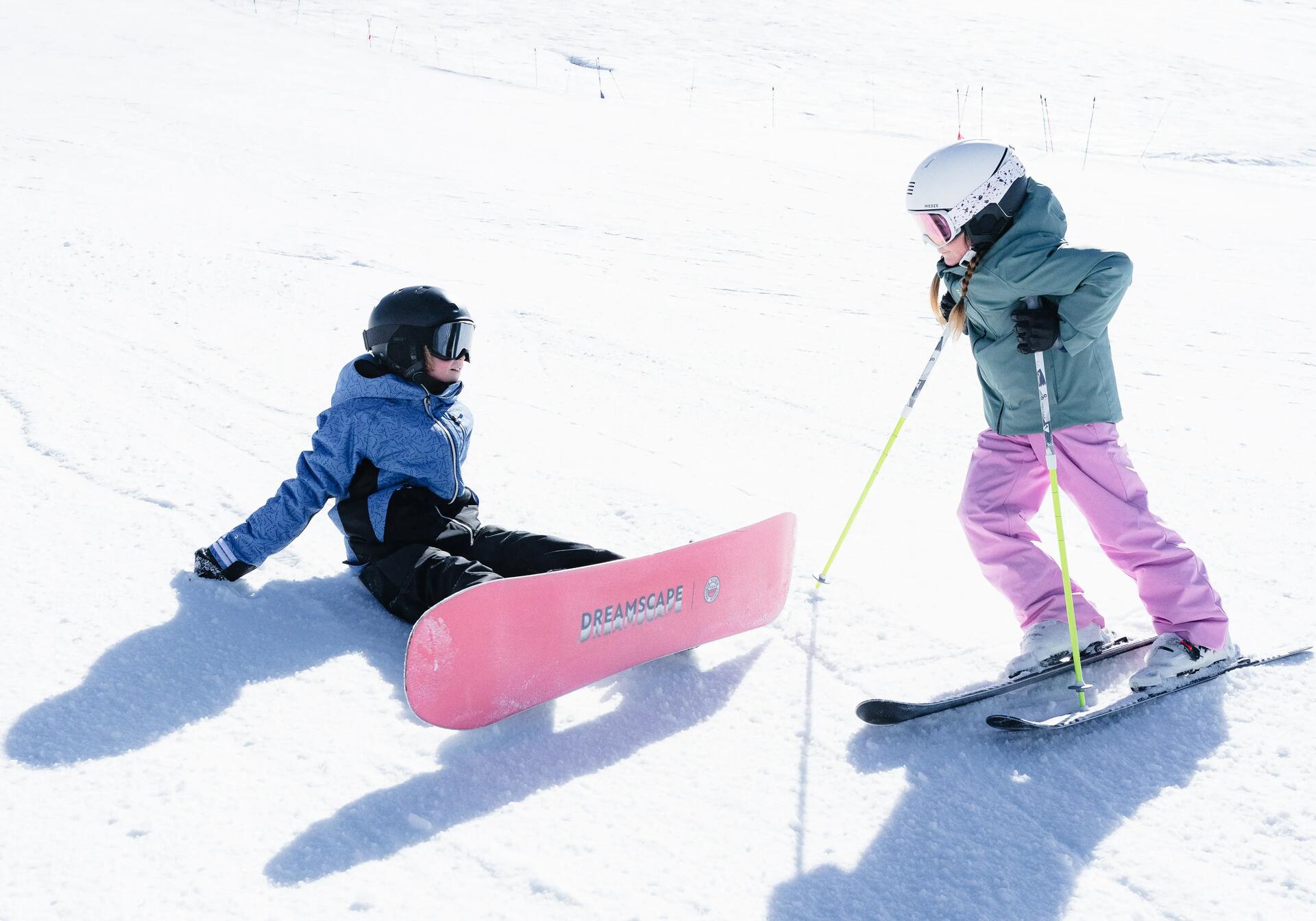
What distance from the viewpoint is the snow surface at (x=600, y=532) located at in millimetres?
2311

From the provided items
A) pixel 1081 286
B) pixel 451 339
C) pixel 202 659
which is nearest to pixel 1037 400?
pixel 1081 286

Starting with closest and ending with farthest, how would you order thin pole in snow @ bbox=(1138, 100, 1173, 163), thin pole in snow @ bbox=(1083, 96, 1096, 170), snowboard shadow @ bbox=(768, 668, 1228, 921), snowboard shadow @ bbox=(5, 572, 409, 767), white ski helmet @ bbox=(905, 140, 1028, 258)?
snowboard shadow @ bbox=(768, 668, 1228, 921), snowboard shadow @ bbox=(5, 572, 409, 767), white ski helmet @ bbox=(905, 140, 1028, 258), thin pole in snow @ bbox=(1083, 96, 1096, 170), thin pole in snow @ bbox=(1138, 100, 1173, 163)

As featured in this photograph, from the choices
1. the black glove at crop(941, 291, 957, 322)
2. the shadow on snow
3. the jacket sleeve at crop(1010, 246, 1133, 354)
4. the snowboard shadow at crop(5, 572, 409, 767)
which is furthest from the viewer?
the black glove at crop(941, 291, 957, 322)

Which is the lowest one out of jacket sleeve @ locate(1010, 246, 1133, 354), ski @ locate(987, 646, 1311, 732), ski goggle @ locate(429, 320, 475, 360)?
ski @ locate(987, 646, 1311, 732)

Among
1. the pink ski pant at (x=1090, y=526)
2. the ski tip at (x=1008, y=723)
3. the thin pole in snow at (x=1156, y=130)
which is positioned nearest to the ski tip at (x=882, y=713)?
the ski tip at (x=1008, y=723)

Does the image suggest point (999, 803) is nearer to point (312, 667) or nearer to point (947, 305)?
point (947, 305)

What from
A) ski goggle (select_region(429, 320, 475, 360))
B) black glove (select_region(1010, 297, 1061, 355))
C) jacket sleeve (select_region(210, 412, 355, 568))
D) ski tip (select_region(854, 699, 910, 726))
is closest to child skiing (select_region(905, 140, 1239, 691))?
black glove (select_region(1010, 297, 1061, 355))

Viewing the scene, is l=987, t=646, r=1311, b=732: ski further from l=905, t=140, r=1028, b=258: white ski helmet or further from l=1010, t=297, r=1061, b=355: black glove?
l=905, t=140, r=1028, b=258: white ski helmet

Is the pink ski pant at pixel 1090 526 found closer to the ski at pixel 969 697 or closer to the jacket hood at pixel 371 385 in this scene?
the ski at pixel 969 697

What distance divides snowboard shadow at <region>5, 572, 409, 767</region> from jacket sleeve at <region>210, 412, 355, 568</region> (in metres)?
0.16

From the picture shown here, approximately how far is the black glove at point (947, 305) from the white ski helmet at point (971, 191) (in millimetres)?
264

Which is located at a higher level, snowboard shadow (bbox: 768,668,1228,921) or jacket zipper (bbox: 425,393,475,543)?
jacket zipper (bbox: 425,393,475,543)

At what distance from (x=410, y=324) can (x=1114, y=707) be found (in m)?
2.42

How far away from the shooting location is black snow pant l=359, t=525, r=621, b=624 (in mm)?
3170
